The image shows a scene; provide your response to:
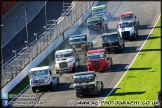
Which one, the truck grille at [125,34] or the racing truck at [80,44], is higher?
the truck grille at [125,34]

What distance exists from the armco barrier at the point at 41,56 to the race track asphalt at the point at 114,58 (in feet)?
6.44

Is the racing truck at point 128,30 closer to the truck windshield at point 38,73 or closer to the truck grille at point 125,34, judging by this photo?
the truck grille at point 125,34

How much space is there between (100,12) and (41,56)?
73.9 ft

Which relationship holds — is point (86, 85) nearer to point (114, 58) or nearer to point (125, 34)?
point (114, 58)

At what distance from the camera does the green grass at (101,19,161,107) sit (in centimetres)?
5275

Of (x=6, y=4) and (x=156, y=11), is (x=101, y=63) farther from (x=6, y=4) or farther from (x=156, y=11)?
(x=6, y=4)

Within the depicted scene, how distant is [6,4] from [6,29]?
867cm

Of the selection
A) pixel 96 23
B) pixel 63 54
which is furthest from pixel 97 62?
pixel 96 23

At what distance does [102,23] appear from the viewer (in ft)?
279

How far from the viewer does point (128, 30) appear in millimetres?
76750

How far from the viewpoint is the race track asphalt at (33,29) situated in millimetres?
83062

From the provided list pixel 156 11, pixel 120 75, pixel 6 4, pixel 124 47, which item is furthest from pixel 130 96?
pixel 6 4

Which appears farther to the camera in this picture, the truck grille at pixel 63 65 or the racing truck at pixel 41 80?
the truck grille at pixel 63 65

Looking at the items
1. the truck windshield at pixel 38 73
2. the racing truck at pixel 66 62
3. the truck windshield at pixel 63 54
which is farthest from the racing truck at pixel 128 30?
the truck windshield at pixel 38 73
